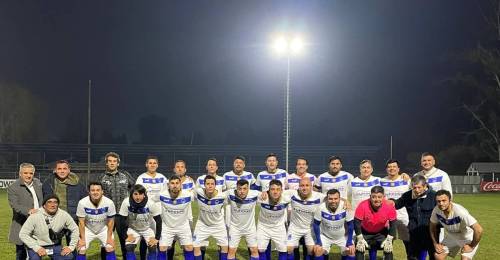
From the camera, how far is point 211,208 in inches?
277

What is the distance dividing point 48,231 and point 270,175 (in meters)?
3.73

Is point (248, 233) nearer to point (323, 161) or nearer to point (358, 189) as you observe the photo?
point (358, 189)

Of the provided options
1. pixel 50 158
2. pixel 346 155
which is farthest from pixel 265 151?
pixel 50 158

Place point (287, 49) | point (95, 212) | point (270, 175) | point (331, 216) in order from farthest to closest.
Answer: point (287, 49)
point (270, 175)
point (331, 216)
point (95, 212)

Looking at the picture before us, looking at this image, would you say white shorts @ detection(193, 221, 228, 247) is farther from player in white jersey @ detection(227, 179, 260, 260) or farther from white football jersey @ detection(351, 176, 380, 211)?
white football jersey @ detection(351, 176, 380, 211)

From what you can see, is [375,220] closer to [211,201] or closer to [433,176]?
[433,176]

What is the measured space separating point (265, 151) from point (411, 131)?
622 inches

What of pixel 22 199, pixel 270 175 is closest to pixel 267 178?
pixel 270 175

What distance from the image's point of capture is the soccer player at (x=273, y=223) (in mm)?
6855

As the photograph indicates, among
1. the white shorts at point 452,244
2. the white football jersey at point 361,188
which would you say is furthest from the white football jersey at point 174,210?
the white shorts at point 452,244

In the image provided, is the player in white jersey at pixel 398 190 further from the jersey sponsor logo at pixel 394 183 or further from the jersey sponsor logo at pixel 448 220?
the jersey sponsor logo at pixel 448 220

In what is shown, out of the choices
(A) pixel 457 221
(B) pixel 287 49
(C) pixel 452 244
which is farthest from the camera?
(B) pixel 287 49

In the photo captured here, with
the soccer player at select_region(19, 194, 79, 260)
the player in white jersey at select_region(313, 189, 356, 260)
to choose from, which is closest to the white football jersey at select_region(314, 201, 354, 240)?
the player in white jersey at select_region(313, 189, 356, 260)

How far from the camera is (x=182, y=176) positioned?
7855 millimetres
